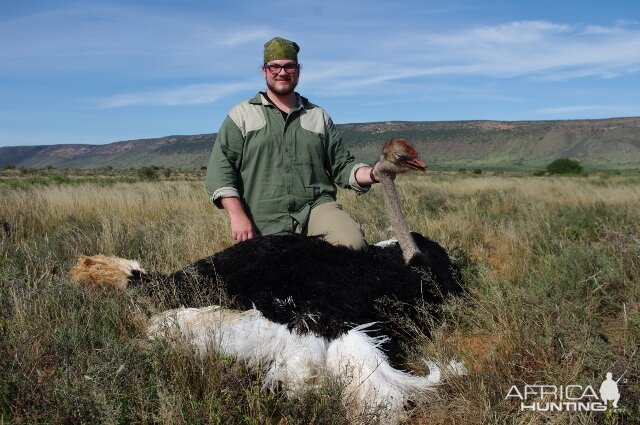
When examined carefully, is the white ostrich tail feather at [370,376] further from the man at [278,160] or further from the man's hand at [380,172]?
the man at [278,160]

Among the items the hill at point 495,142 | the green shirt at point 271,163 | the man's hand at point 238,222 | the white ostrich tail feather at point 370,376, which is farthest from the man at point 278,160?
the hill at point 495,142

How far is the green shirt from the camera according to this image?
4.72 meters

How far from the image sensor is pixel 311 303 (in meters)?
3.03

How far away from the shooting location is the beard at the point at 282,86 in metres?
4.70

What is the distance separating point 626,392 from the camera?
279cm

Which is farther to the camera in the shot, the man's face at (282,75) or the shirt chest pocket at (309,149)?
the shirt chest pocket at (309,149)

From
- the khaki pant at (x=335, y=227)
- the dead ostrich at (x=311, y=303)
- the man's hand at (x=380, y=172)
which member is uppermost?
the man's hand at (x=380, y=172)

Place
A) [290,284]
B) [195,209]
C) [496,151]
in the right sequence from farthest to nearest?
[496,151]
[195,209]
[290,284]

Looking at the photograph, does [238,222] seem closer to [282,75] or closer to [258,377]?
[282,75]

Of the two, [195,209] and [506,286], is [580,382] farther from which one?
[195,209]

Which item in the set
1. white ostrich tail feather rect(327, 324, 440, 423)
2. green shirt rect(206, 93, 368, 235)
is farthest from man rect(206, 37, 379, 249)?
white ostrich tail feather rect(327, 324, 440, 423)

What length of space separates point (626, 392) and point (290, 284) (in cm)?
174

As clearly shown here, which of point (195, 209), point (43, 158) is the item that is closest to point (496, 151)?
point (195, 209)

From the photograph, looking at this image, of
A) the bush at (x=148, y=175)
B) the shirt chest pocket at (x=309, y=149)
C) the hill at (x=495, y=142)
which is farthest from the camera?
the hill at (x=495, y=142)
